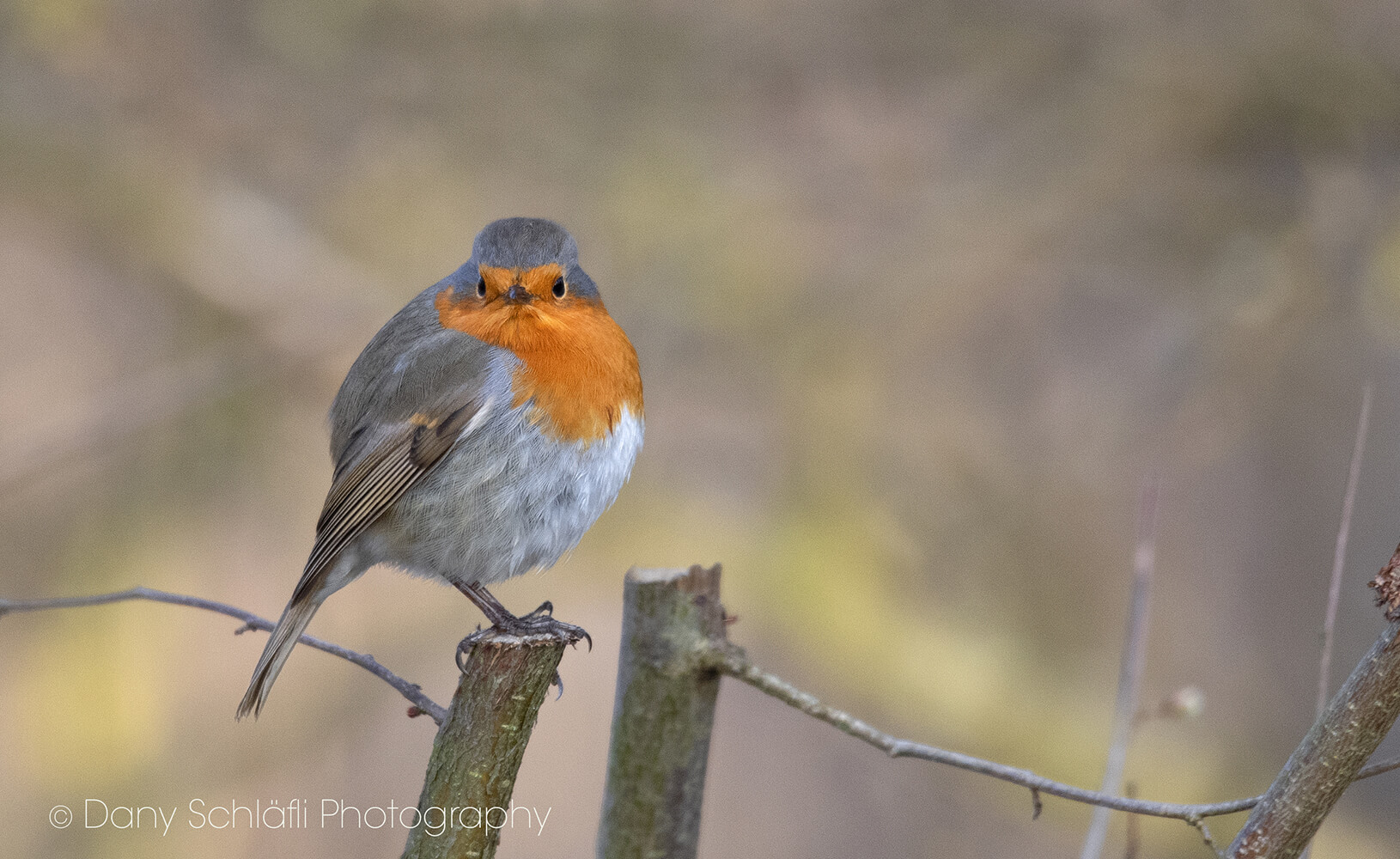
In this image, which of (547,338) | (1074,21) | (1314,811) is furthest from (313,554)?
(1074,21)

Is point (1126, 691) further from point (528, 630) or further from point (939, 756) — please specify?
point (528, 630)

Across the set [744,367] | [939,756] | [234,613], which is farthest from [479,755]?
[744,367]

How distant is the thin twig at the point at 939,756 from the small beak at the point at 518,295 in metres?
1.33

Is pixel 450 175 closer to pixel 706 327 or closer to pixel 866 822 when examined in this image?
pixel 706 327

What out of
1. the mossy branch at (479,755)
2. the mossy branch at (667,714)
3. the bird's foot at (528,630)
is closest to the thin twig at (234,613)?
the mossy branch at (479,755)

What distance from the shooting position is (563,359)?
2.48 m

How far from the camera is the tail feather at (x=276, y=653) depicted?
229 centimetres

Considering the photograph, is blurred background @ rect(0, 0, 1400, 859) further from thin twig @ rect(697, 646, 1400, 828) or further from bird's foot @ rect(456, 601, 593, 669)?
thin twig @ rect(697, 646, 1400, 828)

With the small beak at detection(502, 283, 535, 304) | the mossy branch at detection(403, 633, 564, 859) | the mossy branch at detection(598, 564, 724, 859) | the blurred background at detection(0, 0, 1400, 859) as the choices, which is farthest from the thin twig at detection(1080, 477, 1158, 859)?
the blurred background at detection(0, 0, 1400, 859)

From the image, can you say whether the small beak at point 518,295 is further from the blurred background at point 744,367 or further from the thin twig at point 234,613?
the blurred background at point 744,367

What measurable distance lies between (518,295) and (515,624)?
2.24 feet

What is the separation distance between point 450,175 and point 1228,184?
A: 3.10 m

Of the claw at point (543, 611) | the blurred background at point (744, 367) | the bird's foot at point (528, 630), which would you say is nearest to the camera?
the bird's foot at point (528, 630)

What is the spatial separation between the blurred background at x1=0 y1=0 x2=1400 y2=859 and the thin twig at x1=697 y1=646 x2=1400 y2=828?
3.17 meters
